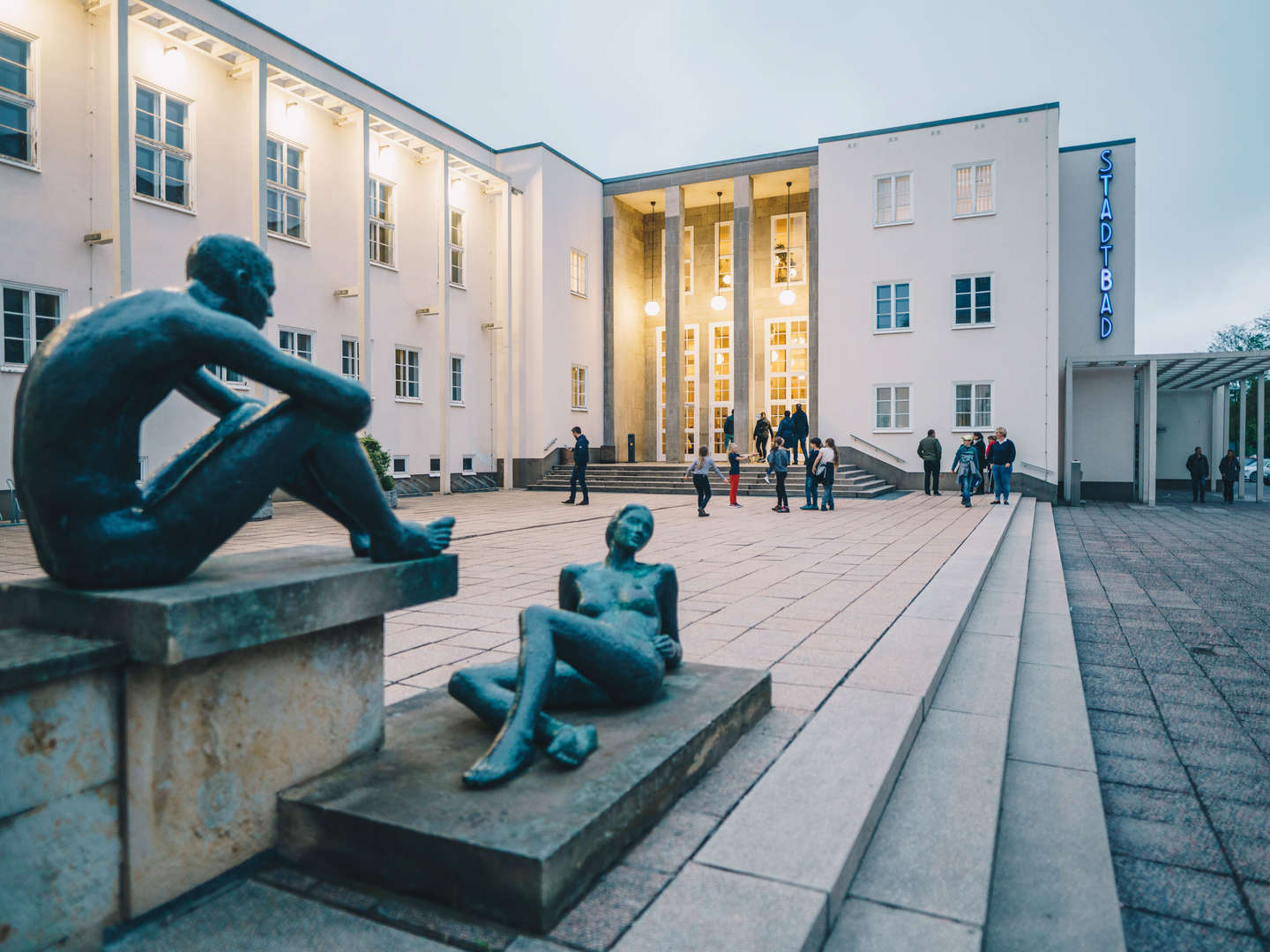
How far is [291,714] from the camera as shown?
2.71 m

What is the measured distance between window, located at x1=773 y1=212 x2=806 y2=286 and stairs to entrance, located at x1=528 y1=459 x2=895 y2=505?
328 inches

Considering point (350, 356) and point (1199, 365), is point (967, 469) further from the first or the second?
point (350, 356)

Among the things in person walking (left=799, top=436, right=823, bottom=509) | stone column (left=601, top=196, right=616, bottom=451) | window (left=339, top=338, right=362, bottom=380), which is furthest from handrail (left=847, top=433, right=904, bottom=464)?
window (left=339, top=338, right=362, bottom=380)

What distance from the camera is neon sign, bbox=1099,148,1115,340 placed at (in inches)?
1022

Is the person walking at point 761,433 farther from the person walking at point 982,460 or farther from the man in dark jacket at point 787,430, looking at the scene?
the person walking at point 982,460

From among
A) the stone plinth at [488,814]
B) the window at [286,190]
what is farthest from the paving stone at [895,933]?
the window at [286,190]

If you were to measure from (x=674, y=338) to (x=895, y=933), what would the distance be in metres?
29.0

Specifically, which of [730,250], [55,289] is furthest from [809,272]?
[55,289]

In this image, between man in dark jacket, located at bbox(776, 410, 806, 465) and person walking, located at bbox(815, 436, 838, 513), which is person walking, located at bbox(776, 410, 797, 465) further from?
person walking, located at bbox(815, 436, 838, 513)

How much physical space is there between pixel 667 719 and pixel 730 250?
31.2m

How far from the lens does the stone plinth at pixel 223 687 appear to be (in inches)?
89.4

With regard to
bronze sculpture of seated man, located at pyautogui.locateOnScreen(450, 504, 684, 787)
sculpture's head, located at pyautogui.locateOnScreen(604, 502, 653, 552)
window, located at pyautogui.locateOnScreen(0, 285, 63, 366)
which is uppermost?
window, located at pyautogui.locateOnScreen(0, 285, 63, 366)

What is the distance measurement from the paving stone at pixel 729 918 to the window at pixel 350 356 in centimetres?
1954

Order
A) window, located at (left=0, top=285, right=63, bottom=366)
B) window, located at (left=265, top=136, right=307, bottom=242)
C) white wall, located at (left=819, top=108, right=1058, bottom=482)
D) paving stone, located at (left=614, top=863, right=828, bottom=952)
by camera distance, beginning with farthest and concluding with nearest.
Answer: white wall, located at (left=819, top=108, right=1058, bottom=482) → window, located at (left=265, top=136, right=307, bottom=242) → window, located at (left=0, top=285, right=63, bottom=366) → paving stone, located at (left=614, top=863, right=828, bottom=952)
